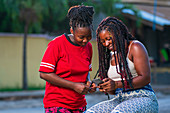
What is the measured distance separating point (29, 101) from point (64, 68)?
26.6ft

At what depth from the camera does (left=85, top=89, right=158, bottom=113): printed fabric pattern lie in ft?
8.55

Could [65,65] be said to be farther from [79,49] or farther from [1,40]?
[1,40]

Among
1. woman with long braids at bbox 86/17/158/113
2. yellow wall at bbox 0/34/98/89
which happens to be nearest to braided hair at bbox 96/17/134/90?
woman with long braids at bbox 86/17/158/113

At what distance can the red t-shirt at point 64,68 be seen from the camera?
10.1 ft

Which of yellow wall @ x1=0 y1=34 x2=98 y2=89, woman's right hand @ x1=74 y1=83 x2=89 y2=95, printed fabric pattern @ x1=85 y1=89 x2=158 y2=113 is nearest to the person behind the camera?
printed fabric pattern @ x1=85 y1=89 x2=158 y2=113

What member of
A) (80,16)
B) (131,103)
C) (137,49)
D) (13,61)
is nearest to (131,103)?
(131,103)

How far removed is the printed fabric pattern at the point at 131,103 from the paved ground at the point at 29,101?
5937mm

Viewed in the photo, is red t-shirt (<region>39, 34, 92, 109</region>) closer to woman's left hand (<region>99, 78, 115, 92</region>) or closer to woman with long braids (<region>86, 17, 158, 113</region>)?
woman with long braids (<region>86, 17, 158, 113</region>)

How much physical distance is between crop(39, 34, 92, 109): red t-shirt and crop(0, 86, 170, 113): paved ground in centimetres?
579

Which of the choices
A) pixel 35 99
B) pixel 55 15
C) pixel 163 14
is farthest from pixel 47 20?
pixel 163 14

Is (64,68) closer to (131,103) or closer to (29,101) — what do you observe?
(131,103)

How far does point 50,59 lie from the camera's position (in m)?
3.06

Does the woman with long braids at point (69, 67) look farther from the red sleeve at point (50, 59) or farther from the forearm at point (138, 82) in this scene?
the forearm at point (138, 82)

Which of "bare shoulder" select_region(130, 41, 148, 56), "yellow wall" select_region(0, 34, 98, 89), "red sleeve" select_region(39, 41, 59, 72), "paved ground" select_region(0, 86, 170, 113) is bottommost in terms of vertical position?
"paved ground" select_region(0, 86, 170, 113)
